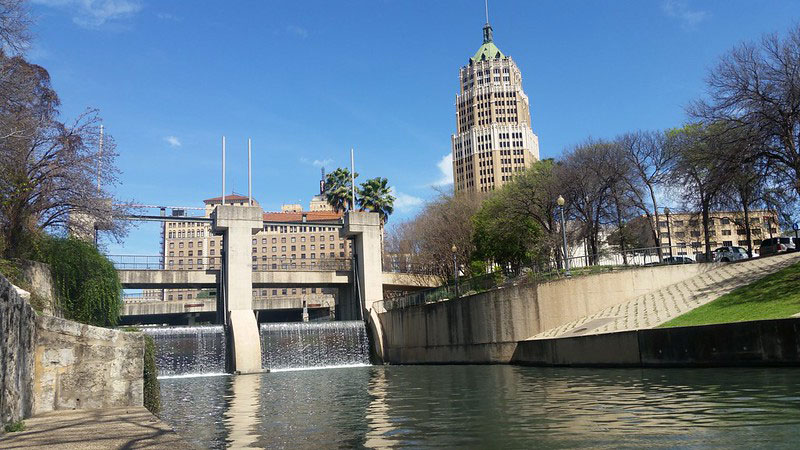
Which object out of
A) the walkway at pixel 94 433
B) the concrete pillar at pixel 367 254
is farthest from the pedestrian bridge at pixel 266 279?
the walkway at pixel 94 433

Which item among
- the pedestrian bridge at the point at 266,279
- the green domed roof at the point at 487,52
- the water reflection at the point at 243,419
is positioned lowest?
the water reflection at the point at 243,419

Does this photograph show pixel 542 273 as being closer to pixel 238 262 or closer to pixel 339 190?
pixel 238 262

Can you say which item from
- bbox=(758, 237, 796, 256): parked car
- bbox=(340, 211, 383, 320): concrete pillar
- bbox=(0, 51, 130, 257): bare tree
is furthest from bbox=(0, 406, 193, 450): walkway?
bbox=(758, 237, 796, 256): parked car

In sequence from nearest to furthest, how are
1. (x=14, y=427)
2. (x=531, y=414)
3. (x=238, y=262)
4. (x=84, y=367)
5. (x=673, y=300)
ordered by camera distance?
(x=14, y=427), (x=84, y=367), (x=531, y=414), (x=673, y=300), (x=238, y=262)

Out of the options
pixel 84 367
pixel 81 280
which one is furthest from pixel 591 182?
pixel 84 367

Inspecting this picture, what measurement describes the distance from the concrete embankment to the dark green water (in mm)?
1118

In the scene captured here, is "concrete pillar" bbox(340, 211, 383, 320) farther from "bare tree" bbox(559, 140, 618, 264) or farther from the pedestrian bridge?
"bare tree" bbox(559, 140, 618, 264)

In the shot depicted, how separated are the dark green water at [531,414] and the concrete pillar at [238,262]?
21.4m

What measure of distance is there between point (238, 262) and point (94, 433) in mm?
36656

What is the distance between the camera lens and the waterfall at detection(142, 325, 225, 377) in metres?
37.9

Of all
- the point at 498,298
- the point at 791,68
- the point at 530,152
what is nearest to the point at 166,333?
the point at 498,298

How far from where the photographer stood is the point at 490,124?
15425cm

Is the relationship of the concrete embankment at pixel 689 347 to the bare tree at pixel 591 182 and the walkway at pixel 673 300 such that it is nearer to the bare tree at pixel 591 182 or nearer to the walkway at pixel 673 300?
Result: the walkway at pixel 673 300

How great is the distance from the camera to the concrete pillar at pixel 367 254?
47.6 meters
